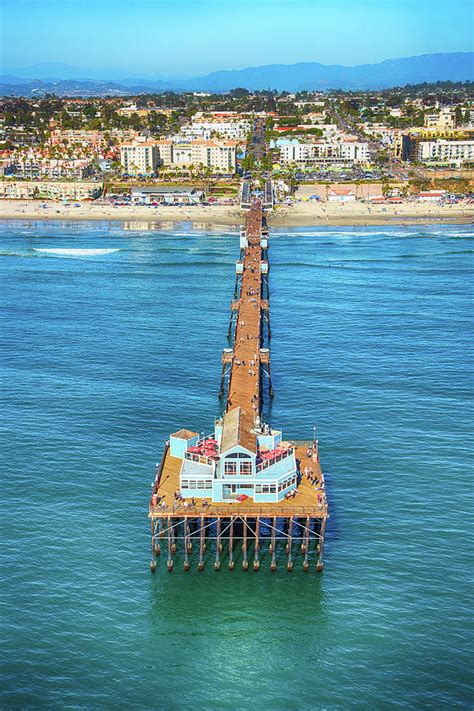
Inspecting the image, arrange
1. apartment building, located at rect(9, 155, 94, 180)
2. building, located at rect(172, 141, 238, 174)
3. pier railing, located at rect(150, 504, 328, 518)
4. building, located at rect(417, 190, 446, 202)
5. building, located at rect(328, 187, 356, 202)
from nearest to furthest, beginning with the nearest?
1. pier railing, located at rect(150, 504, 328, 518)
2. building, located at rect(417, 190, 446, 202)
3. building, located at rect(328, 187, 356, 202)
4. apartment building, located at rect(9, 155, 94, 180)
5. building, located at rect(172, 141, 238, 174)

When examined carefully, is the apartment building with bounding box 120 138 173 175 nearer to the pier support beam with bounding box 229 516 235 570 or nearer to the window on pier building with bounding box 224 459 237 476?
the window on pier building with bounding box 224 459 237 476

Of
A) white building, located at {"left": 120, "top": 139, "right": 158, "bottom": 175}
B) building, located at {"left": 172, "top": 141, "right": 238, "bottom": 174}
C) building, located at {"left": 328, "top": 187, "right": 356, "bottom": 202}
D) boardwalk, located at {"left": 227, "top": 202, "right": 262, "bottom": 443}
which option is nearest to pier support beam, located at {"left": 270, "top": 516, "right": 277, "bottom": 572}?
boardwalk, located at {"left": 227, "top": 202, "right": 262, "bottom": 443}

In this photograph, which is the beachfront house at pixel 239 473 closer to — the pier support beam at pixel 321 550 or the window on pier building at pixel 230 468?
the window on pier building at pixel 230 468

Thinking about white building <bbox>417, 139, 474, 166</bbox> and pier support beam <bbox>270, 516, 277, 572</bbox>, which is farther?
white building <bbox>417, 139, 474, 166</bbox>

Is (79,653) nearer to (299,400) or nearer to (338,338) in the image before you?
(299,400)

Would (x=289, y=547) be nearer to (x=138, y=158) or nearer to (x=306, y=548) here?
(x=306, y=548)

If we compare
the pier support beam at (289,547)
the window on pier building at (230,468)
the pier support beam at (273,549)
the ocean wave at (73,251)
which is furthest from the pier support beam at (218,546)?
the ocean wave at (73,251)

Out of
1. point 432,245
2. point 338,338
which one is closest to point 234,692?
point 338,338
